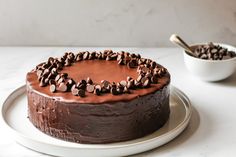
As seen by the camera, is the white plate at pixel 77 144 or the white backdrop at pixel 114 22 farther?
the white backdrop at pixel 114 22

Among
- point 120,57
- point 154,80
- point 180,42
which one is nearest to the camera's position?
point 154,80

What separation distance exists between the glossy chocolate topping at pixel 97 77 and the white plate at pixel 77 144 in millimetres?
90

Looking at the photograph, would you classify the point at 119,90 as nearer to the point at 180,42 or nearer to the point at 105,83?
the point at 105,83

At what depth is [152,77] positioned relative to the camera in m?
1.10

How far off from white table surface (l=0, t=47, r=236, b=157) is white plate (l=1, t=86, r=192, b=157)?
21 mm

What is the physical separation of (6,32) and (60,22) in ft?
0.61

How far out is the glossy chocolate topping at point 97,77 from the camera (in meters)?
1.01

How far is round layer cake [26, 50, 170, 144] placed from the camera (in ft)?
3.31

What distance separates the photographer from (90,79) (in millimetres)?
1076

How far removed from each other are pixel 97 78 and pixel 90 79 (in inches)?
2.0

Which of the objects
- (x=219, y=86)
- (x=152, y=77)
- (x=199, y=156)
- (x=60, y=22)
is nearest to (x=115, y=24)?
(x=60, y=22)

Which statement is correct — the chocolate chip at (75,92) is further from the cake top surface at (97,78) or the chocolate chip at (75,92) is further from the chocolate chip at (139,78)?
the chocolate chip at (139,78)

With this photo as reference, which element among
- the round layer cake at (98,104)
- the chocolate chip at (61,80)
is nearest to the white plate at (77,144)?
the round layer cake at (98,104)

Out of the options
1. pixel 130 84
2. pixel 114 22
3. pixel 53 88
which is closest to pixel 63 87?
pixel 53 88
